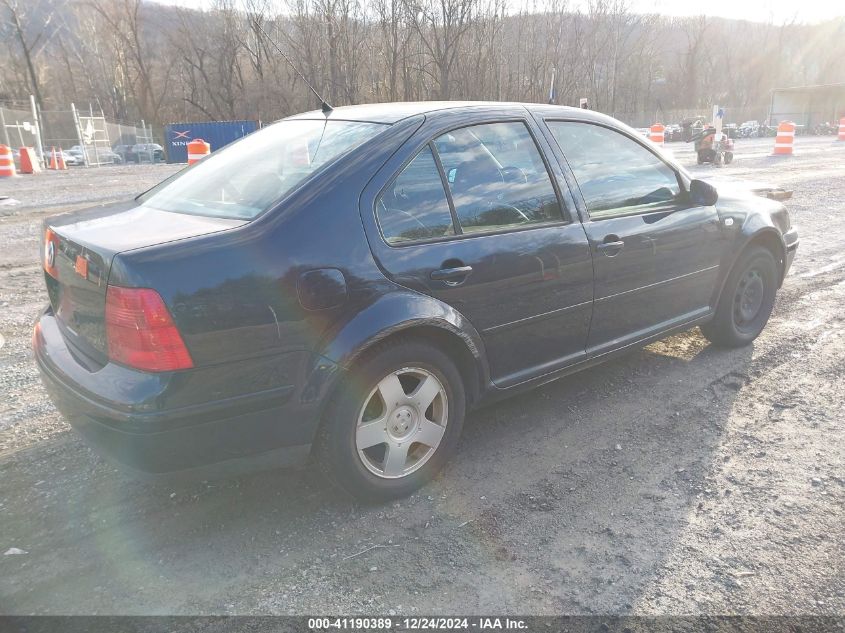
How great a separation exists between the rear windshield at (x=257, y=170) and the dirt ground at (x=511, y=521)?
52.9 inches

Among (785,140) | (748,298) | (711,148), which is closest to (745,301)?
(748,298)

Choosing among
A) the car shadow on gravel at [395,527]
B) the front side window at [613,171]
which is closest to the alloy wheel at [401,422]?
the car shadow on gravel at [395,527]

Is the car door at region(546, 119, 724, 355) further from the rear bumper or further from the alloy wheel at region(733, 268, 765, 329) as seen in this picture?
the rear bumper

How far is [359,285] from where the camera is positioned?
2.51 m

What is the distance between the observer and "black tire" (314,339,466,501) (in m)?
2.54

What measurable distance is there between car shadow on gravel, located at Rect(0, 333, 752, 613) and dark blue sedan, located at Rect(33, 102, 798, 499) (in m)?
0.30

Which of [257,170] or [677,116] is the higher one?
[677,116]

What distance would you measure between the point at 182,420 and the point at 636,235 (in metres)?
2.63

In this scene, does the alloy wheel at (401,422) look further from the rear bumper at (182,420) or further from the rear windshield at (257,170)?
the rear windshield at (257,170)

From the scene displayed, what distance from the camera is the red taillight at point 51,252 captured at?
8.91ft

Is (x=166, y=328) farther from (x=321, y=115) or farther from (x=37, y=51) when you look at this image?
(x=37, y=51)

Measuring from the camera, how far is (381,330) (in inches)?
99.3

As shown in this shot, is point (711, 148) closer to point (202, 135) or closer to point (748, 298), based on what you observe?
point (748, 298)

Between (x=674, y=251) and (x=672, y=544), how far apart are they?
1895mm
